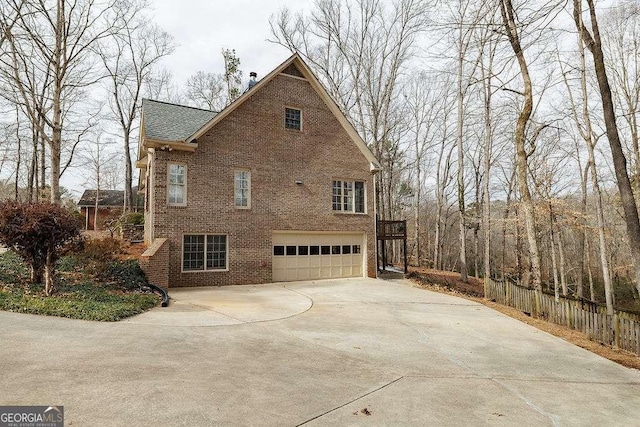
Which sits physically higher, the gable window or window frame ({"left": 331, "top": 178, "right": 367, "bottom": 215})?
the gable window

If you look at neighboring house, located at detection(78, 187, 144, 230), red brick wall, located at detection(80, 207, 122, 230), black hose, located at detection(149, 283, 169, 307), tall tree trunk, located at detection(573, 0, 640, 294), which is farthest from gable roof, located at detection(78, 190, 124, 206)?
tall tree trunk, located at detection(573, 0, 640, 294)

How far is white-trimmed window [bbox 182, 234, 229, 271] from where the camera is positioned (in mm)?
13500

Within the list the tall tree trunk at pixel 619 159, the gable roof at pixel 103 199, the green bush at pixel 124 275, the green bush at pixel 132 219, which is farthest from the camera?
the gable roof at pixel 103 199

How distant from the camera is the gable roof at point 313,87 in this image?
1400cm

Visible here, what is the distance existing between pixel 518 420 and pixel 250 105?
14.1 metres

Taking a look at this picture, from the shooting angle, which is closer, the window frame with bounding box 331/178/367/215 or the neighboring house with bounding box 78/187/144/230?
the window frame with bounding box 331/178/367/215

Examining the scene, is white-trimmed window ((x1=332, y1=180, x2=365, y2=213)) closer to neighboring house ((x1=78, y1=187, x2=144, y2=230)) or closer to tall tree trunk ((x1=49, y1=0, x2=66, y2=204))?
tall tree trunk ((x1=49, y1=0, x2=66, y2=204))

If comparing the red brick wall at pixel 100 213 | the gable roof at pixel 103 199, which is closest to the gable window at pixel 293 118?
the red brick wall at pixel 100 213

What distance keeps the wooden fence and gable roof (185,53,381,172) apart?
8.63 m

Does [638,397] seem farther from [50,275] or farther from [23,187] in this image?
[23,187]

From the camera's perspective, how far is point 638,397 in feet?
17.7

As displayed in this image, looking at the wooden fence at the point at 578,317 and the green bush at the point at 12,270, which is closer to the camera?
the wooden fence at the point at 578,317

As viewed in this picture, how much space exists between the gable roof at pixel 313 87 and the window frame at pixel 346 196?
1.31 metres

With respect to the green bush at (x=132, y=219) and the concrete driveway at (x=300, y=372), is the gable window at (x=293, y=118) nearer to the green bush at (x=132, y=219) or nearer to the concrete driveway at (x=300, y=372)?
the concrete driveway at (x=300, y=372)
